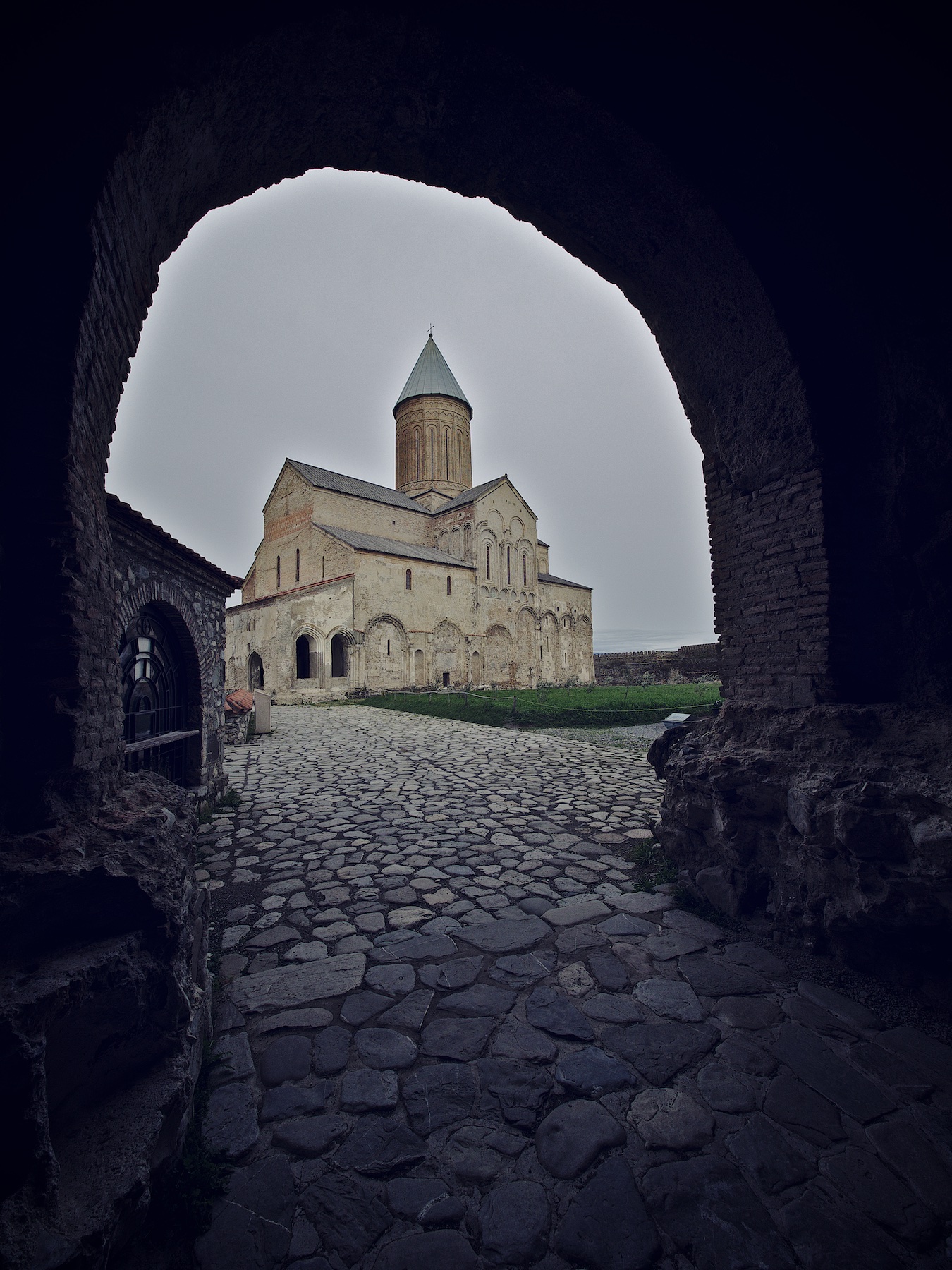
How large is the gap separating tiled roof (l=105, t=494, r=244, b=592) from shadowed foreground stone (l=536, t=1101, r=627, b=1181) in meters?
3.96

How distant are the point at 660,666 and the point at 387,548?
53.0 feet

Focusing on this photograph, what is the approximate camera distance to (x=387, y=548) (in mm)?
26219

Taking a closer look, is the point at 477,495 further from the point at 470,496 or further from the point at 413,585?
the point at 413,585

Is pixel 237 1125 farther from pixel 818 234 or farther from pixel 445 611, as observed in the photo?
pixel 445 611

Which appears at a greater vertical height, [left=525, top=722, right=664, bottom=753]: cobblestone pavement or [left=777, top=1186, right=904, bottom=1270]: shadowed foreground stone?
[left=525, top=722, right=664, bottom=753]: cobblestone pavement

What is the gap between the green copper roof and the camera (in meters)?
36.3

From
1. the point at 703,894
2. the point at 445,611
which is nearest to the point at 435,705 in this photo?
the point at 445,611

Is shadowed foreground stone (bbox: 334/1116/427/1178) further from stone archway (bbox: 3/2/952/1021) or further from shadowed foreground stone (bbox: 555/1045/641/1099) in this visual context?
stone archway (bbox: 3/2/952/1021)

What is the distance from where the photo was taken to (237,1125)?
6.53 ft

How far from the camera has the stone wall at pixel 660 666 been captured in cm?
2786

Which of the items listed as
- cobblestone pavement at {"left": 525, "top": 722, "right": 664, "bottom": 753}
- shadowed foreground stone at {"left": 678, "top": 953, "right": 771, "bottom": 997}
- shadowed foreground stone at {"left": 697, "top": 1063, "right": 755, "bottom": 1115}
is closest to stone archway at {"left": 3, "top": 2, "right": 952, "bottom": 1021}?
shadowed foreground stone at {"left": 678, "top": 953, "right": 771, "bottom": 997}

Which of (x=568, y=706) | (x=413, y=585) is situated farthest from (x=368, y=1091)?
(x=413, y=585)

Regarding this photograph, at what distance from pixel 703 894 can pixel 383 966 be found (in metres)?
2.17

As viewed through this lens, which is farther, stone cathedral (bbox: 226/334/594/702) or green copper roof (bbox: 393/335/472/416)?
green copper roof (bbox: 393/335/472/416)
